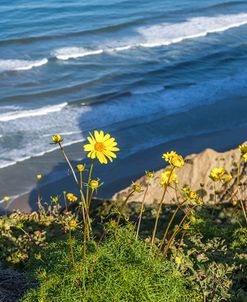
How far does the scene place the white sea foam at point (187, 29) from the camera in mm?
18984

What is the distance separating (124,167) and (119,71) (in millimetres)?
6492

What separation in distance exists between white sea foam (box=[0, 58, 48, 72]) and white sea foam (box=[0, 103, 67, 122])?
3733 mm

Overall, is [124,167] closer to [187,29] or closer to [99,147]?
[99,147]

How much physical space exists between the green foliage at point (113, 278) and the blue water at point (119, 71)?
616cm

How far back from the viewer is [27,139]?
10727 mm

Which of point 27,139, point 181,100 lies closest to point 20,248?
point 27,139

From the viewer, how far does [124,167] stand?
9367 millimetres

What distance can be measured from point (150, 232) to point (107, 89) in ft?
27.8

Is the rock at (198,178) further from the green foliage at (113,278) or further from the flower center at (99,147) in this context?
the flower center at (99,147)

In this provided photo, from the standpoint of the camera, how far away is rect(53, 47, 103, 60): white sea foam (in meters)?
17.2

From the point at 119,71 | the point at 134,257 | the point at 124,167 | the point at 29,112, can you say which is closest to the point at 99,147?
the point at 134,257

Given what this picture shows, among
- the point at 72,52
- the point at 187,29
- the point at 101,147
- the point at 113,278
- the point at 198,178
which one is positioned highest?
the point at 101,147

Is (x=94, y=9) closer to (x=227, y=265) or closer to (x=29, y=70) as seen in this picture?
(x=29, y=70)

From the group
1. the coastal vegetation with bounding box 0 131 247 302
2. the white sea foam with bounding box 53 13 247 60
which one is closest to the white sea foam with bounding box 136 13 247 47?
the white sea foam with bounding box 53 13 247 60
